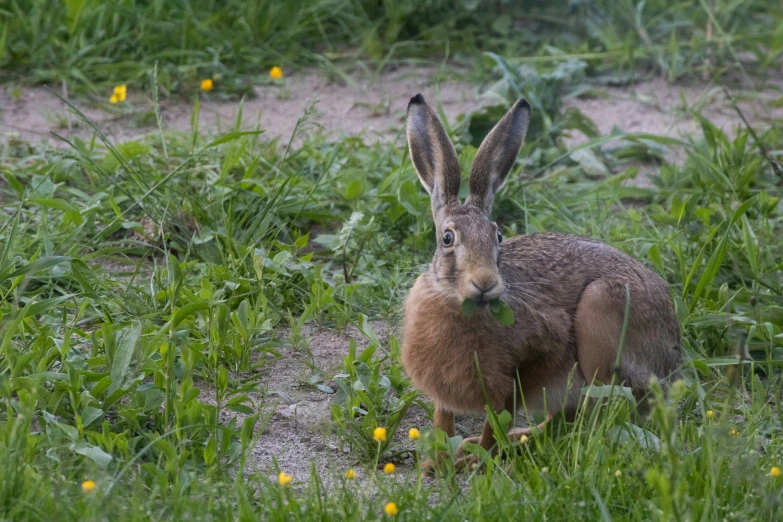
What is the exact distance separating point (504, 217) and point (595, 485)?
8.04ft

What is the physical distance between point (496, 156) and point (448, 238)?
52 cm

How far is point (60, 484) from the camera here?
283cm

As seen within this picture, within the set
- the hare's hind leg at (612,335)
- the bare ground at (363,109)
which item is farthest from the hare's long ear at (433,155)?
the bare ground at (363,109)

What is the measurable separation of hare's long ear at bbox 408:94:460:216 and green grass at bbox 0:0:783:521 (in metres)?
0.58

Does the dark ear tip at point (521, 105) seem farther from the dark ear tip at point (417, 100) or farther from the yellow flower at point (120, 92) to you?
the yellow flower at point (120, 92)

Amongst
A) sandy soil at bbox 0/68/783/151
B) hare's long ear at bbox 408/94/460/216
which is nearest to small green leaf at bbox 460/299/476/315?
hare's long ear at bbox 408/94/460/216

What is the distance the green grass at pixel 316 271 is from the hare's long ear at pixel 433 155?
0.58m

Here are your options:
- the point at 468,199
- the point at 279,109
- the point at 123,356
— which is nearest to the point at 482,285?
the point at 468,199

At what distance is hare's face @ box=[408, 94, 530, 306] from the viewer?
344 centimetres

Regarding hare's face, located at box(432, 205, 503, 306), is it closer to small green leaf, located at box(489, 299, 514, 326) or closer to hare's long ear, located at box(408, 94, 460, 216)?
small green leaf, located at box(489, 299, 514, 326)

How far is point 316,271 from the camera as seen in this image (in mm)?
4469

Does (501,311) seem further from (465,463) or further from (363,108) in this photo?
(363,108)

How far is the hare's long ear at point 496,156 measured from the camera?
3842 mm

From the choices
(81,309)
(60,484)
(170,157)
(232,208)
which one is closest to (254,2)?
(170,157)
